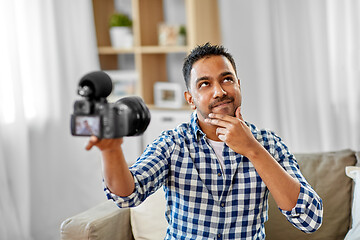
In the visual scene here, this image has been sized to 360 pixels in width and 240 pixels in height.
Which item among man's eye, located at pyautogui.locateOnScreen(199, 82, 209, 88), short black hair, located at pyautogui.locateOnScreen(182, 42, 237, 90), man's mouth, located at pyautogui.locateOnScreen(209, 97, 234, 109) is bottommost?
man's mouth, located at pyautogui.locateOnScreen(209, 97, 234, 109)

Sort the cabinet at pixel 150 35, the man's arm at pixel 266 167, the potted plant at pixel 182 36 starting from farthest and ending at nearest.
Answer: the potted plant at pixel 182 36 → the cabinet at pixel 150 35 → the man's arm at pixel 266 167

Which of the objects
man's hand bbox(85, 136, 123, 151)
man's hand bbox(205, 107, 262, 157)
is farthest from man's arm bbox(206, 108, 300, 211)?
man's hand bbox(85, 136, 123, 151)

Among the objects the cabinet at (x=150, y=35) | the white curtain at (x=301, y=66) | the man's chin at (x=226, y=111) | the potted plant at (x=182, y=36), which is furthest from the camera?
the potted plant at (x=182, y=36)

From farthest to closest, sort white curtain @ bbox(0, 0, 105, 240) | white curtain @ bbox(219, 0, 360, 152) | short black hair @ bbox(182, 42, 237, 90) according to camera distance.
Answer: white curtain @ bbox(0, 0, 105, 240) < white curtain @ bbox(219, 0, 360, 152) < short black hair @ bbox(182, 42, 237, 90)

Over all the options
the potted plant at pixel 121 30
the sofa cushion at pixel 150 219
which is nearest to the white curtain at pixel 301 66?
the potted plant at pixel 121 30

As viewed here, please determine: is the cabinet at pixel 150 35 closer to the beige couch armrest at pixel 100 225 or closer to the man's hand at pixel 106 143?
the beige couch armrest at pixel 100 225

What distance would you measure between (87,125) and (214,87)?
0.50 metres

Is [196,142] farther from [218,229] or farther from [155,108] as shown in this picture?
[155,108]

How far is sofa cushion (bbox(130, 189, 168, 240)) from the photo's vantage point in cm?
194

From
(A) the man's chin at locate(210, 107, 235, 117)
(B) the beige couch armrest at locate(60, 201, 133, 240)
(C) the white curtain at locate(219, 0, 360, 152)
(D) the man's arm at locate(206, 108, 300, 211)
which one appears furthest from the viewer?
(C) the white curtain at locate(219, 0, 360, 152)

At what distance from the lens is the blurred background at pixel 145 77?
9.23ft

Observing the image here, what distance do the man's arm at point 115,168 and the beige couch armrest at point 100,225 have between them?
0.52 metres

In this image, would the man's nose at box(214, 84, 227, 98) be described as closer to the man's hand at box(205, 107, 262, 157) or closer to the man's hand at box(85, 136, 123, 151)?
the man's hand at box(205, 107, 262, 157)

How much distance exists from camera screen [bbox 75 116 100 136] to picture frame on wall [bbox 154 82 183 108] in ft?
6.84
